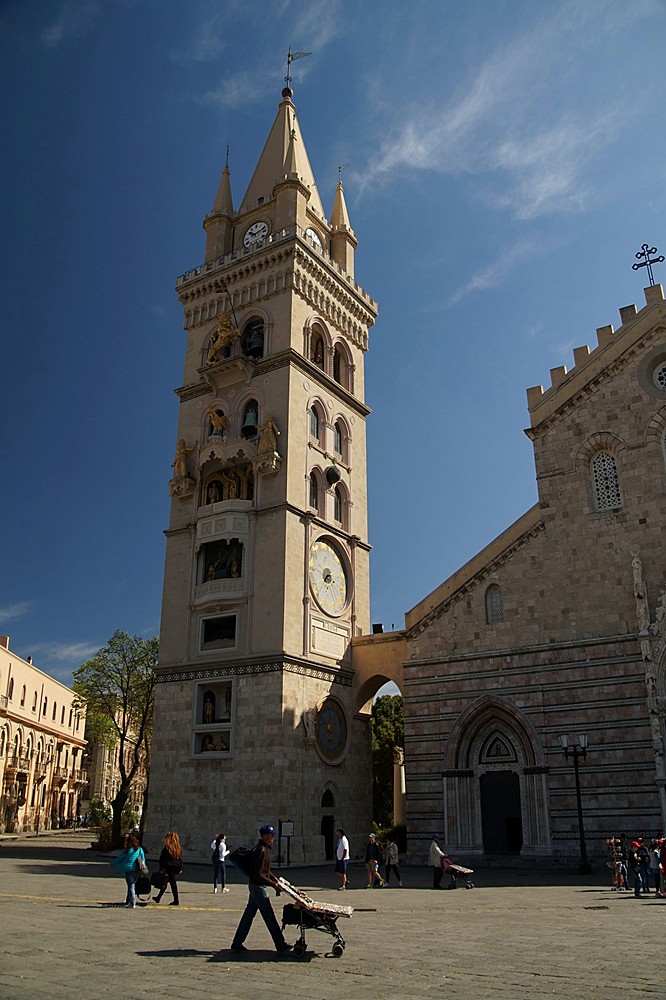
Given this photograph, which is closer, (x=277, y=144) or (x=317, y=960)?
(x=317, y=960)

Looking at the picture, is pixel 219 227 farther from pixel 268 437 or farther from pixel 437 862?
pixel 437 862

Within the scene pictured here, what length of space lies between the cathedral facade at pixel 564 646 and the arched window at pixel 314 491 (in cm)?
740

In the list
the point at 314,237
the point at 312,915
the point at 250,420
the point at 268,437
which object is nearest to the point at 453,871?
the point at 312,915

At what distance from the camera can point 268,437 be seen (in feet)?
116

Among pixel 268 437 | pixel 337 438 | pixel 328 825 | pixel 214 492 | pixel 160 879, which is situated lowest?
pixel 160 879

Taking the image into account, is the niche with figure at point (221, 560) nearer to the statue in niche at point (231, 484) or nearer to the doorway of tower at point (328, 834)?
the statue in niche at point (231, 484)

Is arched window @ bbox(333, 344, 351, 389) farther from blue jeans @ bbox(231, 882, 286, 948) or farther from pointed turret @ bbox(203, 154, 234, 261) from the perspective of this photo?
blue jeans @ bbox(231, 882, 286, 948)

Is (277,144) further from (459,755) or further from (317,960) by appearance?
(317,960)

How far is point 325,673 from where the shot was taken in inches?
1348

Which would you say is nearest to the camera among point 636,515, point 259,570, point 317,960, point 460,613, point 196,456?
point 317,960

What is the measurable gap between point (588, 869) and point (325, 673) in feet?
43.0

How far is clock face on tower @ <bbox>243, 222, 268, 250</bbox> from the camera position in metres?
42.2

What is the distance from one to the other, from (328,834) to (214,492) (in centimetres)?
1547

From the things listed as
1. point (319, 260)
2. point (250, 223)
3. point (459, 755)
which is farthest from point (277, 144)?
point (459, 755)
